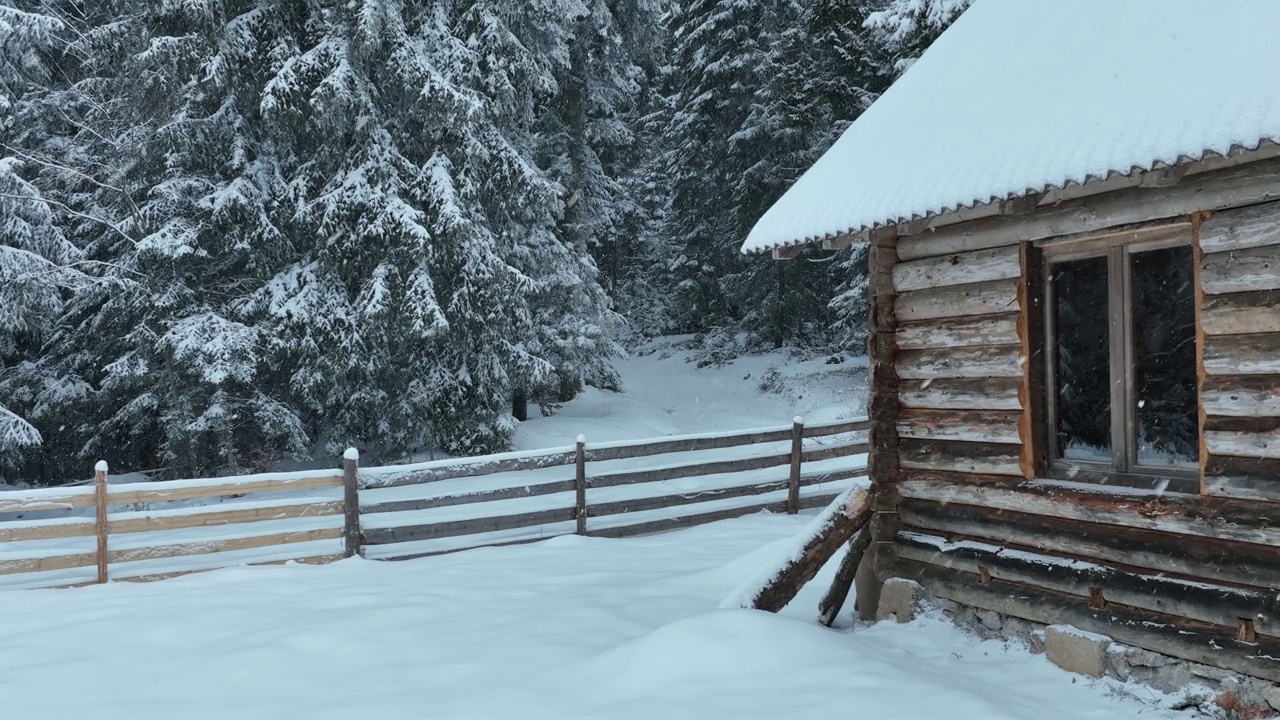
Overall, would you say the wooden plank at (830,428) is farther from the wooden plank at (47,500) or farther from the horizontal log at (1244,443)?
the wooden plank at (47,500)

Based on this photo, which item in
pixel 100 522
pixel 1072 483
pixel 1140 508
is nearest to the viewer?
pixel 1140 508

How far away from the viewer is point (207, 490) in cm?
860

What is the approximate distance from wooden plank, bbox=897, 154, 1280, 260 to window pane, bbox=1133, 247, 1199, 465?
0.40m

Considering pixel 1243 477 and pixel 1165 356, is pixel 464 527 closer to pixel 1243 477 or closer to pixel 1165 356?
pixel 1165 356

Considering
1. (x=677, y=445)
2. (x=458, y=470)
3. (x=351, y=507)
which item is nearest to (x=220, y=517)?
(x=351, y=507)

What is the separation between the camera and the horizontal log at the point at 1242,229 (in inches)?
185

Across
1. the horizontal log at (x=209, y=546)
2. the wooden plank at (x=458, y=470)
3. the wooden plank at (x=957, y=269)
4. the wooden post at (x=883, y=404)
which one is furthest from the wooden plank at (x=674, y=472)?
the wooden plank at (x=957, y=269)

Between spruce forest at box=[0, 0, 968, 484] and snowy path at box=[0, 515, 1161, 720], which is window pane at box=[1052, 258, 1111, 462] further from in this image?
spruce forest at box=[0, 0, 968, 484]

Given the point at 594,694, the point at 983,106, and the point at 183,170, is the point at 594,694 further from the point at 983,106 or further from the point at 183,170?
the point at 183,170

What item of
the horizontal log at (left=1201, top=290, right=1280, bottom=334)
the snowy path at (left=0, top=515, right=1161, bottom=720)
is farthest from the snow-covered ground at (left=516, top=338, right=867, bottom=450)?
the horizontal log at (left=1201, top=290, right=1280, bottom=334)

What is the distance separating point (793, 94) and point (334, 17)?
13.5 m

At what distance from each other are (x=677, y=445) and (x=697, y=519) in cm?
107

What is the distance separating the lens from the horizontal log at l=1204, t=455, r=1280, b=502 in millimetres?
4754

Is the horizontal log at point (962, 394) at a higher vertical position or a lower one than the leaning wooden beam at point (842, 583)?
higher
